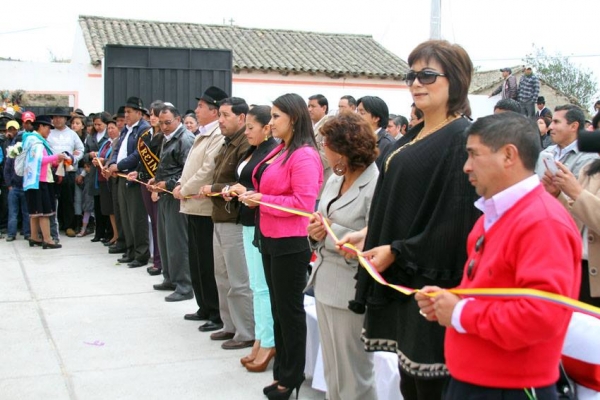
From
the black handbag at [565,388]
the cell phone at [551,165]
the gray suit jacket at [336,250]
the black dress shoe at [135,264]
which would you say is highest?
the cell phone at [551,165]

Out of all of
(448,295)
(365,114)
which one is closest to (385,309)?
(448,295)

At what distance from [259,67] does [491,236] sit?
883 inches

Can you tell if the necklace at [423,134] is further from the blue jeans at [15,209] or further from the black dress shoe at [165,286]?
the blue jeans at [15,209]

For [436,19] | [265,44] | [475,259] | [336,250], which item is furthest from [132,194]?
[265,44]

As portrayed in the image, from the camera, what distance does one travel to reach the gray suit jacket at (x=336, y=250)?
4029mm

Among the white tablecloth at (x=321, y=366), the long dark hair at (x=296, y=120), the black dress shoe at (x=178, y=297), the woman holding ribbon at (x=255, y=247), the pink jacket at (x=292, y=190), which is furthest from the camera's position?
the black dress shoe at (x=178, y=297)

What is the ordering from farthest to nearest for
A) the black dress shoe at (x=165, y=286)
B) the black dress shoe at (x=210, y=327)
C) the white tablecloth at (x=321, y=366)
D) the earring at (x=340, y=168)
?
the black dress shoe at (x=165, y=286), the black dress shoe at (x=210, y=327), the white tablecloth at (x=321, y=366), the earring at (x=340, y=168)

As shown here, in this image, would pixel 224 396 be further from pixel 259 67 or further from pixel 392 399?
pixel 259 67

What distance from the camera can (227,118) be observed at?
644cm

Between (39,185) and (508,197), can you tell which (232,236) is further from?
(39,185)

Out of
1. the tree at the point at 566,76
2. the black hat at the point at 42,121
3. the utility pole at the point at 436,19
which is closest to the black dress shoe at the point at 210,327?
the black hat at the point at 42,121

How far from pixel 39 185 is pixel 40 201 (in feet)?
0.89

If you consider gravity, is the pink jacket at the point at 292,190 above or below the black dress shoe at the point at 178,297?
above

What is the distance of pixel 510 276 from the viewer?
2.50 meters
